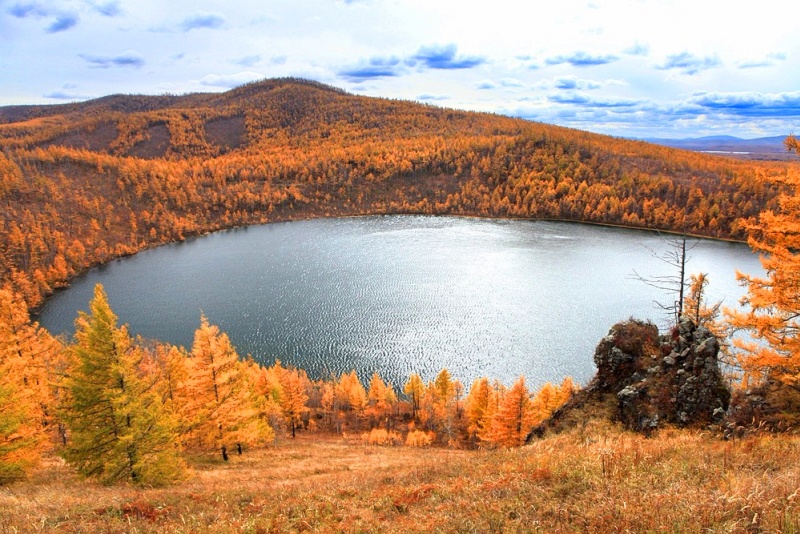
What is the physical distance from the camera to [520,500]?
30.9ft

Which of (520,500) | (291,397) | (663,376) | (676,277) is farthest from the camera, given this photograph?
(291,397)

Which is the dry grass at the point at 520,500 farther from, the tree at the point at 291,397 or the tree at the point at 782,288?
the tree at the point at 291,397

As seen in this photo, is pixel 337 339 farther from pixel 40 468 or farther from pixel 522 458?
pixel 522 458

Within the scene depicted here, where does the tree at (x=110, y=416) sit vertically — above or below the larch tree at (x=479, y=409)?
above

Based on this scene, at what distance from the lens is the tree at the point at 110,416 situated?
66.1 feet

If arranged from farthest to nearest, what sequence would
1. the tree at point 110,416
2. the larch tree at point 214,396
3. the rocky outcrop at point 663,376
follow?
1. the larch tree at point 214,396
2. the tree at point 110,416
3. the rocky outcrop at point 663,376

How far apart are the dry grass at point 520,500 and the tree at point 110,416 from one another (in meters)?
4.91

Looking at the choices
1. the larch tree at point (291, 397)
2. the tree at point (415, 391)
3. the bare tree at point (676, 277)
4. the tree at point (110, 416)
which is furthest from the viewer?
the tree at point (415, 391)

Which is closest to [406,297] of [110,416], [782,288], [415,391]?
[415,391]

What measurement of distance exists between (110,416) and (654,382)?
24835 millimetres

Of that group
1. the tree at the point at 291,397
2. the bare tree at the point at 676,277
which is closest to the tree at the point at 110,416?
the bare tree at the point at 676,277

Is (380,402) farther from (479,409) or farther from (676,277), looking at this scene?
(676,277)

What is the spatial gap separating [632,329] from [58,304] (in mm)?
125880

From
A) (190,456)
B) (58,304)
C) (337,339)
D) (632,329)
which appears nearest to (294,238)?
(58,304)
